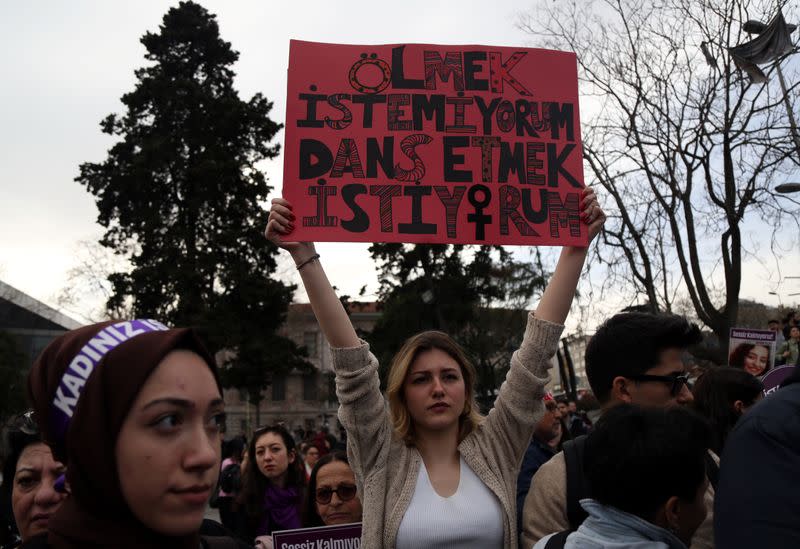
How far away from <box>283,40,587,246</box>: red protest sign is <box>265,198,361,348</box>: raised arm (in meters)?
0.09

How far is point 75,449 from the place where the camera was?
1446 mm

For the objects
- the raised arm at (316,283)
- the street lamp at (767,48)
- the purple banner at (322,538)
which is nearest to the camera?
the raised arm at (316,283)

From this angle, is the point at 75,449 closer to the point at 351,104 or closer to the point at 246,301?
the point at 351,104

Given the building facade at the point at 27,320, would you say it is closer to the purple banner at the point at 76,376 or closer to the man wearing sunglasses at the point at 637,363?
the man wearing sunglasses at the point at 637,363

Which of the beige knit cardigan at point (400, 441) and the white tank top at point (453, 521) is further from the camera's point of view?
the beige knit cardigan at point (400, 441)

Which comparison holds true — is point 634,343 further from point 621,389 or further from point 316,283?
point 316,283

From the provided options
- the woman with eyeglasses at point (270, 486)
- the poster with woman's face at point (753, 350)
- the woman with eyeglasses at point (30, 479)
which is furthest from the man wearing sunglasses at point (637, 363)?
the poster with woman's face at point (753, 350)

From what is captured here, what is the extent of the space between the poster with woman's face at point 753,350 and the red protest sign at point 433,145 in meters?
5.43

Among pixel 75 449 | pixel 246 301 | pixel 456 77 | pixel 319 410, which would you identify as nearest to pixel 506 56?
pixel 456 77

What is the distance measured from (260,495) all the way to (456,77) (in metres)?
3.48

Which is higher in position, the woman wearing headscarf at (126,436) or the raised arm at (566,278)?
the raised arm at (566,278)

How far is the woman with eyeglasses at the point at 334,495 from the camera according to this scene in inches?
162

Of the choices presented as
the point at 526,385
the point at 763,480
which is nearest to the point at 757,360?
the point at 526,385

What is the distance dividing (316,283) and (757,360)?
671 cm
